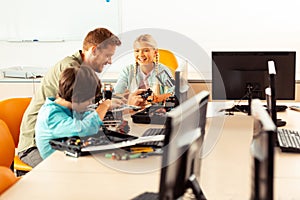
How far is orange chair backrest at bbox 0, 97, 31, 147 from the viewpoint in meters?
2.83

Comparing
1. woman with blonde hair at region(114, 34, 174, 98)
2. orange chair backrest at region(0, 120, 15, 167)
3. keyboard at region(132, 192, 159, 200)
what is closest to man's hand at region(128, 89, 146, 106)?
A: woman with blonde hair at region(114, 34, 174, 98)

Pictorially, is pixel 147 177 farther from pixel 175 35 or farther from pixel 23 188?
pixel 175 35

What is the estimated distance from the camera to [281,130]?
8.07ft

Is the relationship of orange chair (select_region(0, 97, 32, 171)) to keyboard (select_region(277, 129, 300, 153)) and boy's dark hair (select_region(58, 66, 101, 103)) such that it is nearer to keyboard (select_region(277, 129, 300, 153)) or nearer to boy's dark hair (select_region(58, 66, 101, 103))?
boy's dark hair (select_region(58, 66, 101, 103))

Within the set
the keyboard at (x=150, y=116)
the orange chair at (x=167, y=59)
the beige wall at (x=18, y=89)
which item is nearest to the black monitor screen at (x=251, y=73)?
the keyboard at (x=150, y=116)

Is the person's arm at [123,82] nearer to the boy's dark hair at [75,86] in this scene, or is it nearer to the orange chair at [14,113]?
the orange chair at [14,113]

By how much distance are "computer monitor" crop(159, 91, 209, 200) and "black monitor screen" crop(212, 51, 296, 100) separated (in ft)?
5.42

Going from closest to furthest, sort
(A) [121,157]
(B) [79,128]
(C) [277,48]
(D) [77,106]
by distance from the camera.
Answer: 1. (A) [121,157]
2. (B) [79,128]
3. (D) [77,106]
4. (C) [277,48]

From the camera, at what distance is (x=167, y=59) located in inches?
164

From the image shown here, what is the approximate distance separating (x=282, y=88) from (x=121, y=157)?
4.54 feet

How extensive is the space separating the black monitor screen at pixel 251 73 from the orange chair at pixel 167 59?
1130 mm

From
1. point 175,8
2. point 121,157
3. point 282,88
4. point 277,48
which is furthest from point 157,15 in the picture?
point 121,157

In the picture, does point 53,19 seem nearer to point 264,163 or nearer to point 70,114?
point 70,114

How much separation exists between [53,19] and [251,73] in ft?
7.40
